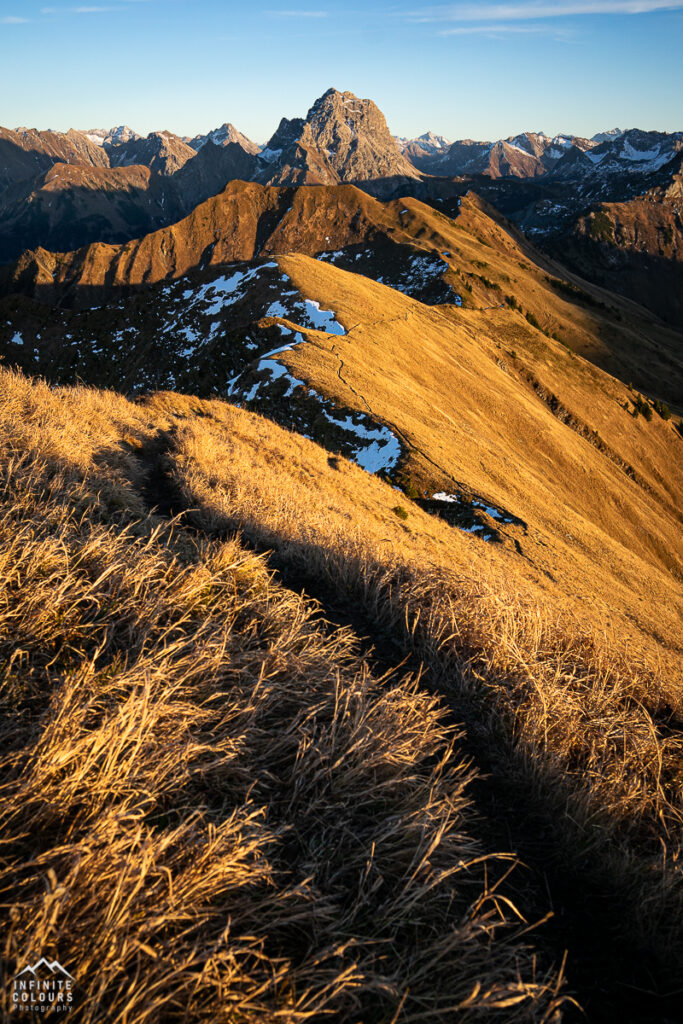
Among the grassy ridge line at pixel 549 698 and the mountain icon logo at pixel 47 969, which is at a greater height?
the grassy ridge line at pixel 549 698

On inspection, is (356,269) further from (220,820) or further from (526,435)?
(220,820)

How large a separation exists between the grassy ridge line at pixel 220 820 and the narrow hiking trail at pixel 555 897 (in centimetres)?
18

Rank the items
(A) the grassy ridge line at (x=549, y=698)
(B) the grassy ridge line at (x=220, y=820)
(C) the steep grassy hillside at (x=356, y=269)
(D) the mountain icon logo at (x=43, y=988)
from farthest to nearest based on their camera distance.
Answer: (C) the steep grassy hillside at (x=356, y=269)
(A) the grassy ridge line at (x=549, y=698)
(B) the grassy ridge line at (x=220, y=820)
(D) the mountain icon logo at (x=43, y=988)

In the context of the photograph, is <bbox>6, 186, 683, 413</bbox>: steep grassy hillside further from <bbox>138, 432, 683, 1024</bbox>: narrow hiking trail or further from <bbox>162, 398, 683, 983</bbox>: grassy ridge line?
<bbox>138, 432, 683, 1024</bbox>: narrow hiking trail

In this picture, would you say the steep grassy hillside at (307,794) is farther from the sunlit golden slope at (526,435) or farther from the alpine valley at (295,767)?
the sunlit golden slope at (526,435)

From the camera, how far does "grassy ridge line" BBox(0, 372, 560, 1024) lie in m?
2.09

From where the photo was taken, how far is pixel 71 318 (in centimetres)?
7319

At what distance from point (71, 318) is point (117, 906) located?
84.6 m

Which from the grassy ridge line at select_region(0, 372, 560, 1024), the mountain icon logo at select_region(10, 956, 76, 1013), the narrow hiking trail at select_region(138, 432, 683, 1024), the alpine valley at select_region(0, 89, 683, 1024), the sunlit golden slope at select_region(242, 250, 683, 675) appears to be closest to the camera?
the mountain icon logo at select_region(10, 956, 76, 1013)

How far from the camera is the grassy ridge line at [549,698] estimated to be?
342cm

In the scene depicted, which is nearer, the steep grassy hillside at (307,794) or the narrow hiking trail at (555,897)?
the steep grassy hillside at (307,794)

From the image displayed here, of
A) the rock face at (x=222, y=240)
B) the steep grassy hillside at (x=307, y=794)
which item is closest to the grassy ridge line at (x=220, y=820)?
the steep grassy hillside at (x=307, y=794)

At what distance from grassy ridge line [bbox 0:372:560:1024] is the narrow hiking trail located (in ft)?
0.59

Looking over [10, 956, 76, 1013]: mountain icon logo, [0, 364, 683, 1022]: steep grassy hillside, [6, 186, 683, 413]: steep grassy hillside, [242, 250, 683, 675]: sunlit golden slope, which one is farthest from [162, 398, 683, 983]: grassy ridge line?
[6, 186, 683, 413]: steep grassy hillside
